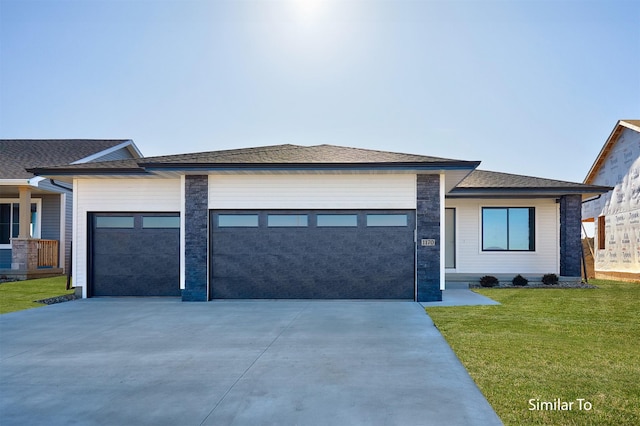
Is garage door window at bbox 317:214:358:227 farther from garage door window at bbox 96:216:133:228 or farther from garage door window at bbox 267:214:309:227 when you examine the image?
garage door window at bbox 96:216:133:228

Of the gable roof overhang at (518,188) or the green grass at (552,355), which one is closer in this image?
the green grass at (552,355)

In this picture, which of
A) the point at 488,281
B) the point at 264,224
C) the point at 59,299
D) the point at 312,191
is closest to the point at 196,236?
the point at 264,224

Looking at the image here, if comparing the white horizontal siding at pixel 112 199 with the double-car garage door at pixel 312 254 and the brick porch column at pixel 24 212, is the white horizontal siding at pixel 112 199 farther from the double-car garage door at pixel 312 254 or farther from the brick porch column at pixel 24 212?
the brick porch column at pixel 24 212

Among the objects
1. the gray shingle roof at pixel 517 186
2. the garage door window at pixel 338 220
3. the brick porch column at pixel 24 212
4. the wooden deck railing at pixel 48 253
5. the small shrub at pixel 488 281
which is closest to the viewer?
the garage door window at pixel 338 220

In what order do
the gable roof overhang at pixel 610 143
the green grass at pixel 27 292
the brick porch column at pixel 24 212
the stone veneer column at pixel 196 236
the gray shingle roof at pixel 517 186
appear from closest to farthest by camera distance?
1. the green grass at pixel 27 292
2. the stone veneer column at pixel 196 236
3. the gray shingle roof at pixel 517 186
4. the brick porch column at pixel 24 212
5. the gable roof overhang at pixel 610 143

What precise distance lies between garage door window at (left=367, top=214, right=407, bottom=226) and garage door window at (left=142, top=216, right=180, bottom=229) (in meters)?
5.52

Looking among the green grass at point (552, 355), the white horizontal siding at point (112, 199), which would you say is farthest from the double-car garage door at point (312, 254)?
the green grass at point (552, 355)

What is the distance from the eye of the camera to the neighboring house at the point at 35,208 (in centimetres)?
2045

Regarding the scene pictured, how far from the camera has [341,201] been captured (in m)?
13.9

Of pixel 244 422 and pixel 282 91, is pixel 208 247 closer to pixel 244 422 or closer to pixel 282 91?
pixel 282 91

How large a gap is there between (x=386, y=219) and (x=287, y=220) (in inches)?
106

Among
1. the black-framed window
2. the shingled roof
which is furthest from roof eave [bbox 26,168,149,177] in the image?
the black-framed window

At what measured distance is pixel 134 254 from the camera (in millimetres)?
14797

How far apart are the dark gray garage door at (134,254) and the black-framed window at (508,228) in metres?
11.4
